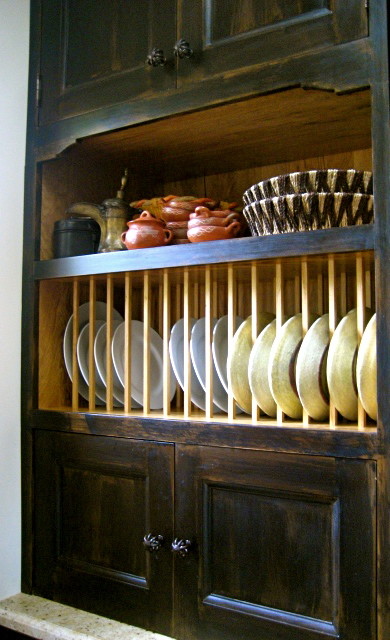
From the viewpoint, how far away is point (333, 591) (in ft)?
3.93

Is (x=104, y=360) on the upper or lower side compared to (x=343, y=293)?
lower

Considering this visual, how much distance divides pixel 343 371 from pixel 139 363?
2.21 ft

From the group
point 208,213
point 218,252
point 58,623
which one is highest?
point 208,213

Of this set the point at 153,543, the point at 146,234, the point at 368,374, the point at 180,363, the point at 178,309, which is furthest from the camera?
the point at 178,309

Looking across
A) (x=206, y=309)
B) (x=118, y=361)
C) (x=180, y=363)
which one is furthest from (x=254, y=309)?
(x=118, y=361)

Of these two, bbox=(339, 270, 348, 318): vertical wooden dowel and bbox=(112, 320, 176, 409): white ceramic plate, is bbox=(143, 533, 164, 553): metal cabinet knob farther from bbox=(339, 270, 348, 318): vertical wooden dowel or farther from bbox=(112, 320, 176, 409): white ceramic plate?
bbox=(339, 270, 348, 318): vertical wooden dowel

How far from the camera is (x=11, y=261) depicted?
5.62 ft

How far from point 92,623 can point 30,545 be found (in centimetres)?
29

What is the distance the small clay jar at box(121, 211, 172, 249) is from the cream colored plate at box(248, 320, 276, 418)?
0.34m

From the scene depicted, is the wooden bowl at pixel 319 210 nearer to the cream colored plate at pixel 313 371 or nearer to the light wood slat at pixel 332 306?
the light wood slat at pixel 332 306

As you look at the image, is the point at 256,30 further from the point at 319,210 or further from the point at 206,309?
the point at 206,309

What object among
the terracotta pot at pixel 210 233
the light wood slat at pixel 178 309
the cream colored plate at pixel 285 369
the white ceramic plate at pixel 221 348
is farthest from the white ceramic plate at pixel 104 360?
the cream colored plate at pixel 285 369

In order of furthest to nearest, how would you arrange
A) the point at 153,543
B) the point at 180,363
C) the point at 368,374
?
the point at 180,363 < the point at 153,543 < the point at 368,374

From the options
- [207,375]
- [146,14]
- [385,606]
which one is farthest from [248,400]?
[146,14]
